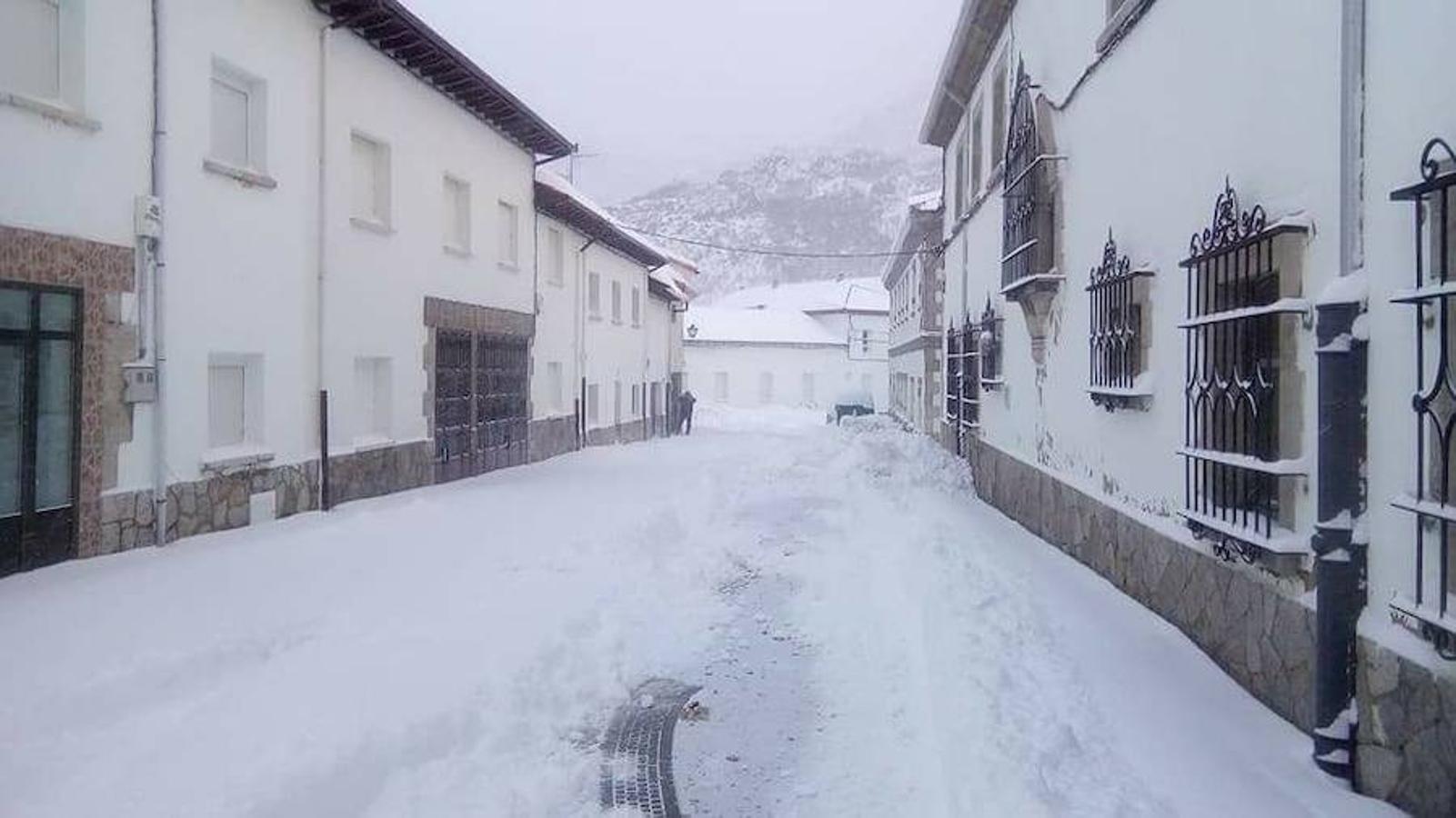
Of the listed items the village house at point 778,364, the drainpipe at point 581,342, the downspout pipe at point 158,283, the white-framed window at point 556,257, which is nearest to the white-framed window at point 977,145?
the white-framed window at point 556,257

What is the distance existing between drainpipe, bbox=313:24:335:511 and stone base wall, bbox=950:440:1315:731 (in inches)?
288

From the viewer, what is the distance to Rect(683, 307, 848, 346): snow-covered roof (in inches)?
2131

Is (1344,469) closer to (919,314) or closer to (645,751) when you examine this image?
(645,751)

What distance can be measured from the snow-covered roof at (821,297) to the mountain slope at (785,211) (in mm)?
24689

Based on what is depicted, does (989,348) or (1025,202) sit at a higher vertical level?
(1025,202)

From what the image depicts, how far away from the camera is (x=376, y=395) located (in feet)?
41.1

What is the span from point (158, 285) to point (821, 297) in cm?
5891

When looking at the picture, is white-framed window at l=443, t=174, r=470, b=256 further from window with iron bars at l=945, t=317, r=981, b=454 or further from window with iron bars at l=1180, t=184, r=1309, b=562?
window with iron bars at l=1180, t=184, r=1309, b=562

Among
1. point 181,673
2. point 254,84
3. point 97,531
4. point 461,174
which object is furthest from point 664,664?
point 461,174

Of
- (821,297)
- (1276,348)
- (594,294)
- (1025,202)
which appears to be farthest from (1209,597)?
(821,297)

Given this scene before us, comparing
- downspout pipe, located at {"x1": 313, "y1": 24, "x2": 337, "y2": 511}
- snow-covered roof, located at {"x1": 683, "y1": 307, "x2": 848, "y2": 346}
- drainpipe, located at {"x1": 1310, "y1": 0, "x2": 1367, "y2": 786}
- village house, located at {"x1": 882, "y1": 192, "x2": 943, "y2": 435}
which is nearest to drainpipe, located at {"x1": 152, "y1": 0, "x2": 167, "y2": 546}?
downspout pipe, located at {"x1": 313, "y1": 24, "x2": 337, "y2": 511}

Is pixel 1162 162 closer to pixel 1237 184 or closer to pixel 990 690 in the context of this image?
pixel 1237 184

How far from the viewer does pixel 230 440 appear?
376 inches

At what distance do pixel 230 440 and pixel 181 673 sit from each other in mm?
5166
